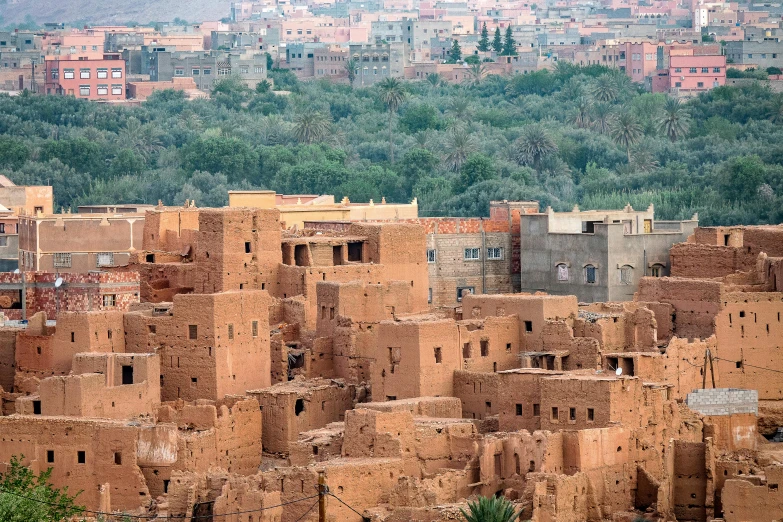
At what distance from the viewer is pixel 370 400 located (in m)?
54.6

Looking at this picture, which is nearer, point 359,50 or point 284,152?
point 284,152

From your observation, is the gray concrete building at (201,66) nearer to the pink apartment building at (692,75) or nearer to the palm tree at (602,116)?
the pink apartment building at (692,75)

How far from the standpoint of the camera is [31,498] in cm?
4750

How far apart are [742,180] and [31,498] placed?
181 feet

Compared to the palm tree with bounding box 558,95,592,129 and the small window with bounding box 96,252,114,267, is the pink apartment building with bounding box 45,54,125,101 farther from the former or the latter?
the small window with bounding box 96,252,114,267

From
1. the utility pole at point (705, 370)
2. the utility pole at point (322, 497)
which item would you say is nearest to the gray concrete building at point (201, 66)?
the utility pole at point (705, 370)

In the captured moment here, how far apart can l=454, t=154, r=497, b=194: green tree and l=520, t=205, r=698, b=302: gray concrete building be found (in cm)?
3127

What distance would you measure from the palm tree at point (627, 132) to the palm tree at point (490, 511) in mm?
73902

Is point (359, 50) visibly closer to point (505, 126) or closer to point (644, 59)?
point (644, 59)

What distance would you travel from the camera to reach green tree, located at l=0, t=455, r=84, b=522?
4700 centimetres

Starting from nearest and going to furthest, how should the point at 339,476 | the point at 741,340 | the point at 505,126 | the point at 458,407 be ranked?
Answer: the point at 339,476 → the point at 458,407 → the point at 741,340 → the point at 505,126

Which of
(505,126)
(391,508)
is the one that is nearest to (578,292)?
(391,508)

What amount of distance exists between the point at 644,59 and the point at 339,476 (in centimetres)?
12396

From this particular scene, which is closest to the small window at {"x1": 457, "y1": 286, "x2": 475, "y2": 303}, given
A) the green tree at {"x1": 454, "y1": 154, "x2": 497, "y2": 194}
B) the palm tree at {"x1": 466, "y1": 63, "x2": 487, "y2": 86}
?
the green tree at {"x1": 454, "y1": 154, "x2": 497, "y2": 194}
